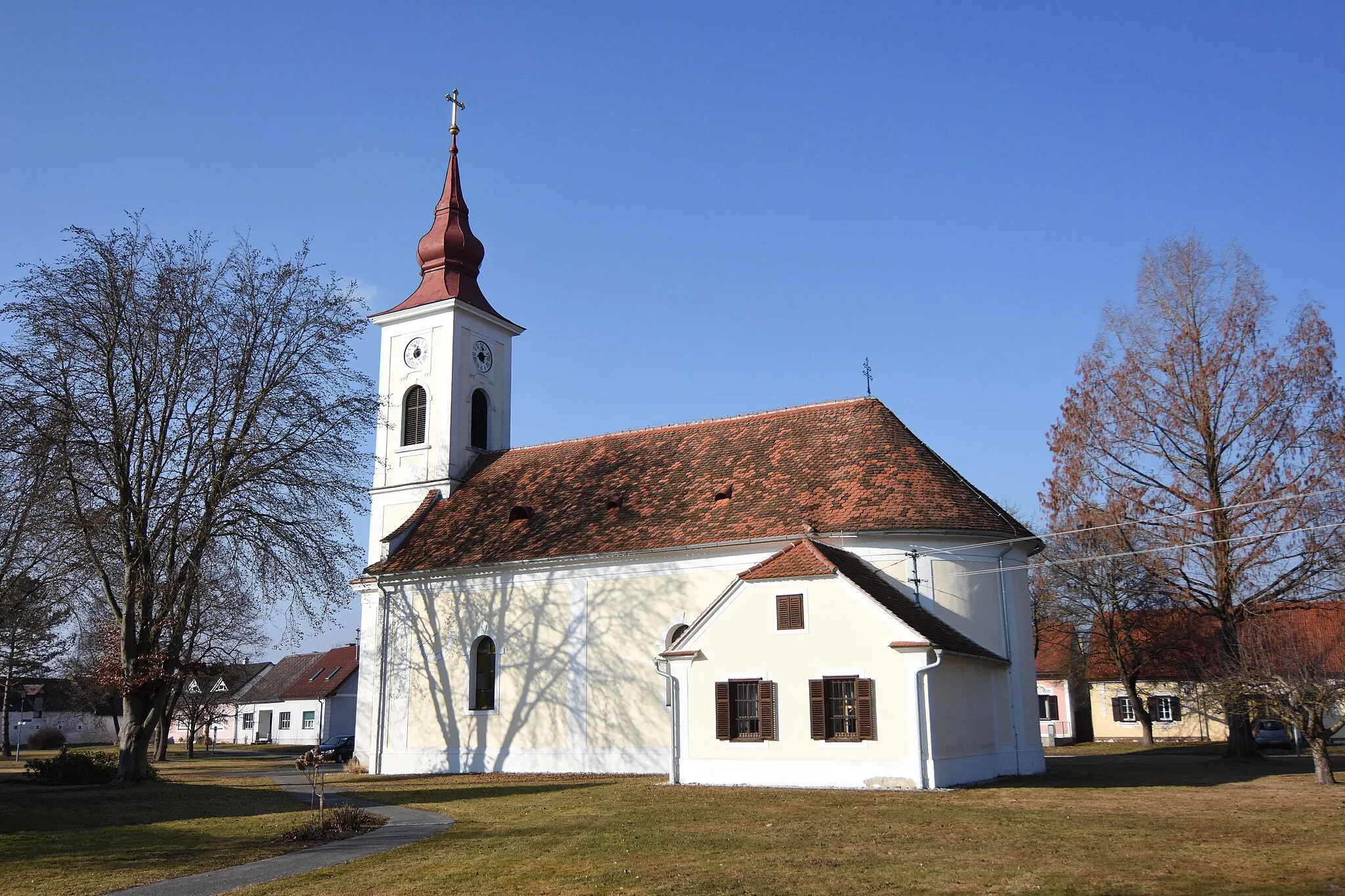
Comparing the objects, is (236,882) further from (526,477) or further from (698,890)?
(526,477)

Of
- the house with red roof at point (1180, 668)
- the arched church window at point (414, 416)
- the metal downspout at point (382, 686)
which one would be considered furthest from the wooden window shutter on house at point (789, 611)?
the arched church window at point (414, 416)

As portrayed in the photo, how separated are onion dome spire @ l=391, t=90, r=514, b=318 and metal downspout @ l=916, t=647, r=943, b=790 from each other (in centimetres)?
2207

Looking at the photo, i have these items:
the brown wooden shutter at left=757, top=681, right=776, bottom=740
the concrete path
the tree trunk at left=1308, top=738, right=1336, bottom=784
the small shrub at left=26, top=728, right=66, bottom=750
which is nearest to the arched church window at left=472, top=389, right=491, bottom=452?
the brown wooden shutter at left=757, top=681, right=776, bottom=740

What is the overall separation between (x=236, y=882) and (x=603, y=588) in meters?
17.7

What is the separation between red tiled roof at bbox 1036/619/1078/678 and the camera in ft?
158

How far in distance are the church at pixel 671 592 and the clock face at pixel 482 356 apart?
123mm

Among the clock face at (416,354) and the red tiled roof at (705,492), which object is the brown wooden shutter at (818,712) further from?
the clock face at (416,354)

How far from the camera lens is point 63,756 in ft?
90.2

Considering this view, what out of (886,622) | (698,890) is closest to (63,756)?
(886,622)

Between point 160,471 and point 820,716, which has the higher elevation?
point 160,471

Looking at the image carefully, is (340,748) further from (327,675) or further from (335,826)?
(335,826)

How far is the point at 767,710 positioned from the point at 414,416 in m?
19.2

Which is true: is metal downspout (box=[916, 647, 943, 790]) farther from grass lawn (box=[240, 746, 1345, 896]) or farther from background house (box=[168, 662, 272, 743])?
background house (box=[168, 662, 272, 743])

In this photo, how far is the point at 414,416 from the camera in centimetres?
3759
